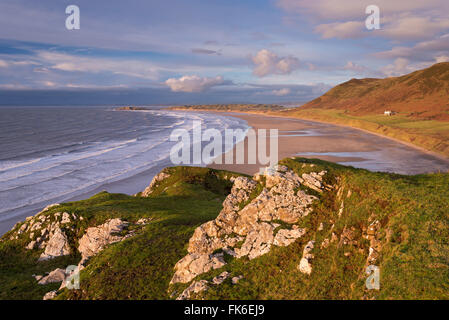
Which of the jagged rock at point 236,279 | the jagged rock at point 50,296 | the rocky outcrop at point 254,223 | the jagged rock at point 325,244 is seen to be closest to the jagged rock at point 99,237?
the jagged rock at point 50,296

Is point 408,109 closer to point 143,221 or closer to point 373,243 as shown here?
point 143,221

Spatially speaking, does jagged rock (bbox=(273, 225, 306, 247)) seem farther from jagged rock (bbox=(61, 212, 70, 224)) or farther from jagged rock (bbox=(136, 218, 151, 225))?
jagged rock (bbox=(61, 212, 70, 224))

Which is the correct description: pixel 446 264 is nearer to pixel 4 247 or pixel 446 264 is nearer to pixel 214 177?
pixel 4 247

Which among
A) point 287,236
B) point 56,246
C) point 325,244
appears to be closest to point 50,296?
point 56,246

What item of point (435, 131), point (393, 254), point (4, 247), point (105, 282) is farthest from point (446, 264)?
point (435, 131)
